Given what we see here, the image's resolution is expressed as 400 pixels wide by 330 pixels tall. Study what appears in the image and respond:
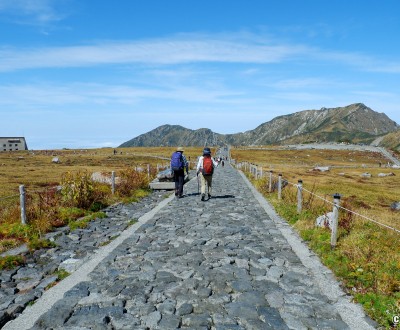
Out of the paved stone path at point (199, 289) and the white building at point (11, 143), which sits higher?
the white building at point (11, 143)

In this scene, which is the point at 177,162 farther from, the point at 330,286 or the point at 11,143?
the point at 11,143

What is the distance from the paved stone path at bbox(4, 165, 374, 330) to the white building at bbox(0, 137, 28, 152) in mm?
175939

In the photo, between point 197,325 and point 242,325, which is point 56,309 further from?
point 242,325

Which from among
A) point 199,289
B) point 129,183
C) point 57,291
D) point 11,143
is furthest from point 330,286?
point 11,143

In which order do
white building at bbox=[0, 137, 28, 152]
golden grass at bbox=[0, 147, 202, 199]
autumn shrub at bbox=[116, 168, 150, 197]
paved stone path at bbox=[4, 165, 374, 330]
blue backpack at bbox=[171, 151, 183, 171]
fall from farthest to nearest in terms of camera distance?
white building at bbox=[0, 137, 28, 152], golden grass at bbox=[0, 147, 202, 199], autumn shrub at bbox=[116, 168, 150, 197], blue backpack at bbox=[171, 151, 183, 171], paved stone path at bbox=[4, 165, 374, 330]

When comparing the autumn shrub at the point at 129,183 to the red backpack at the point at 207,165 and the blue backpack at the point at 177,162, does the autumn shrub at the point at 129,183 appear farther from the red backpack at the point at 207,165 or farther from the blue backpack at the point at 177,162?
the red backpack at the point at 207,165

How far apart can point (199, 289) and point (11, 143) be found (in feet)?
594

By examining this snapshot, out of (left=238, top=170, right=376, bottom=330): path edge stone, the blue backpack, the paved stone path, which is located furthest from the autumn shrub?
(left=238, top=170, right=376, bottom=330): path edge stone

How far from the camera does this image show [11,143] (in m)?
164

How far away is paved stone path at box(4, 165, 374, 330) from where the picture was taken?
489 cm

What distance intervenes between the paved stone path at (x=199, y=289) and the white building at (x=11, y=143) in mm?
175939

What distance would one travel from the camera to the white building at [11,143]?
536ft

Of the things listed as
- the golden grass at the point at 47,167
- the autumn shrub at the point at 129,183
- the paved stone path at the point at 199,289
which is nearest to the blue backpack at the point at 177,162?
the autumn shrub at the point at 129,183

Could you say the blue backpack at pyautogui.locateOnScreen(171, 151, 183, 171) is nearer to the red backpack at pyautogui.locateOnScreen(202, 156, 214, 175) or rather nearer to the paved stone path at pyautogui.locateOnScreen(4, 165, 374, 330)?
the red backpack at pyautogui.locateOnScreen(202, 156, 214, 175)
